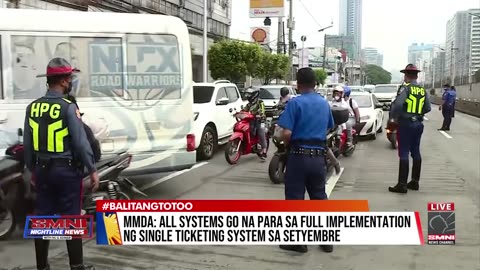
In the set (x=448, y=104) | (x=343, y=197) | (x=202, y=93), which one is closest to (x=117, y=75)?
(x=343, y=197)

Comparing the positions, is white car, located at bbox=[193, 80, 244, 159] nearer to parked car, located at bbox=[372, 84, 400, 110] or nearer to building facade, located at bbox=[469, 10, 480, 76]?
parked car, located at bbox=[372, 84, 400, 110]

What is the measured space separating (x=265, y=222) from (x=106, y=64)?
14.5 feet

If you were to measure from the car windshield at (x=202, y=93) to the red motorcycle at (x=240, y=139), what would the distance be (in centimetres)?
120

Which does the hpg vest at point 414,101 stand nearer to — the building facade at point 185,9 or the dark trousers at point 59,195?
the dark trousers at point 59,195

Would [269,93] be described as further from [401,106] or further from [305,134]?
[305,134]

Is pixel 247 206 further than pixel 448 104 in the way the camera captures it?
No

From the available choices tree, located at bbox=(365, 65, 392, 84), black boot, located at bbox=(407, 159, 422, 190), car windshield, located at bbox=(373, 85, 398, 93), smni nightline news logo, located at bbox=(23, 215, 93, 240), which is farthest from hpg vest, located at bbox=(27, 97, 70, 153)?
tree, located at bbox=(365, 65, 392, 84)

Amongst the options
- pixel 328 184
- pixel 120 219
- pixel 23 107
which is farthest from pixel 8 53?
pixel 328 184

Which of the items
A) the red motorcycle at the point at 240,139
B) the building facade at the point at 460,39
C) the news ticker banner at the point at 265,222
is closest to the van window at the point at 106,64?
the red motorcycle at the point at 240,139

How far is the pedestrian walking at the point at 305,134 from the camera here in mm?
4809

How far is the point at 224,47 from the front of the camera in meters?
31.2

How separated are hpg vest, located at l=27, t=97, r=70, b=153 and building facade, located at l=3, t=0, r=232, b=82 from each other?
47.0 ft

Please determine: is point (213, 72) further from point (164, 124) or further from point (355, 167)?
point (164, 124)

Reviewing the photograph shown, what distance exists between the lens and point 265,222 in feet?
11.1
